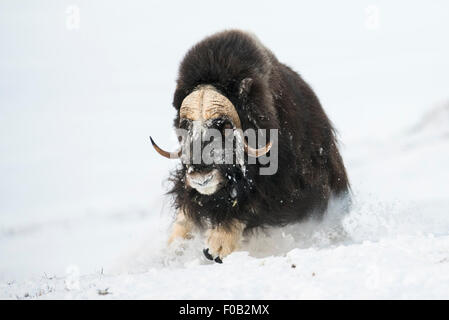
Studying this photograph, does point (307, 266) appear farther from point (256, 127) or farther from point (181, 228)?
point (181, 228)

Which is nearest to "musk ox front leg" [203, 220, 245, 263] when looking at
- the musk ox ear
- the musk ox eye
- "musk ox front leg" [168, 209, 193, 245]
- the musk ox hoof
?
the musk ox hoof

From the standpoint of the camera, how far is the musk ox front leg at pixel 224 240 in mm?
4188

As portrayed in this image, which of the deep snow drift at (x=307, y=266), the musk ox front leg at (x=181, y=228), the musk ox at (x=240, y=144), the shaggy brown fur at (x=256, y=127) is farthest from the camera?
the musk ox front leg at (x=181, y=228)

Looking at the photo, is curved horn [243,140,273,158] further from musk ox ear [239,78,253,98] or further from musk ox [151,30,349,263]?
musk ox ear [239,78,253,98]

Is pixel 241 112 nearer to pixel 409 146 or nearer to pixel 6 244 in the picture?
pixel 6 244

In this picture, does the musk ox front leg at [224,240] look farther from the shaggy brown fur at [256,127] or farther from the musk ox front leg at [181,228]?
the musk ox front leg at [181,228]

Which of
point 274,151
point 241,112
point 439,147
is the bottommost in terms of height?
point 274,151

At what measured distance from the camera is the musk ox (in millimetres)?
4027

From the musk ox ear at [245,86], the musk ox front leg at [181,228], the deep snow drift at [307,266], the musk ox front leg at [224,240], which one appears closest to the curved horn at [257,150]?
the musk ox ear at [245,86]

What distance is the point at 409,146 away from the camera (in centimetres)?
1727

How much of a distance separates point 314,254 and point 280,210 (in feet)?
3.25

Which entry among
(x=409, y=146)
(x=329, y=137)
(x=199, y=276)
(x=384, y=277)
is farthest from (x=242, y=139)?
(x=409, y=146)

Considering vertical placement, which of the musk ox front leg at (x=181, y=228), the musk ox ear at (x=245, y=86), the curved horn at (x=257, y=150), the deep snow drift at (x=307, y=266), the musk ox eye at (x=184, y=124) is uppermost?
the musk ox ear at (x=245, y=86)

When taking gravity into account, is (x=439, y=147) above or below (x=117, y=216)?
above
